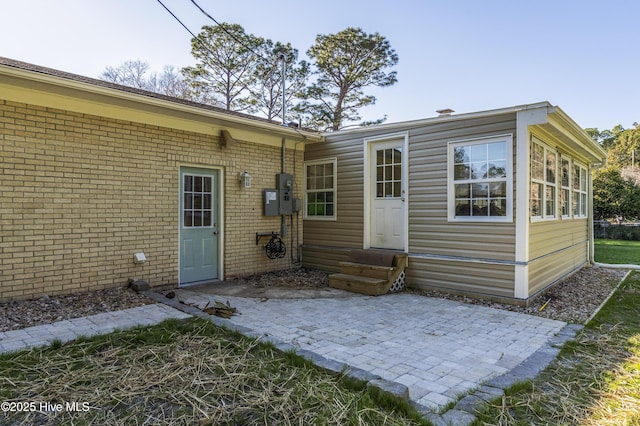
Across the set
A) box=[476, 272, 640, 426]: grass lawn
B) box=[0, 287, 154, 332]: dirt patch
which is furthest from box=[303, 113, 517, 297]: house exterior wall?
box=[0, 287, 154, 332]: dirt patch

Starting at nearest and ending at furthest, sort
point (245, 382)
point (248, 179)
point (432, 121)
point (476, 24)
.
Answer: point (245, 382)
point (432, 121)
point (248, 179)
point (476, 24)

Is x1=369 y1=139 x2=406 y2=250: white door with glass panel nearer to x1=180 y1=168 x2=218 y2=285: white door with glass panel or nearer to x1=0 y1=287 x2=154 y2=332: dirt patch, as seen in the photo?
x1=180 y1=168 x2=218 y2=285: white door with glass panel

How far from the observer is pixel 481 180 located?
5.72 meters

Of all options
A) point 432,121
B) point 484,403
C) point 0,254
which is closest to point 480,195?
point 432,121

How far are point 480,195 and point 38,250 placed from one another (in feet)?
20.5

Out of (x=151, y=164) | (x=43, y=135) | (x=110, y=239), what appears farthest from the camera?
(x=151, y=164)

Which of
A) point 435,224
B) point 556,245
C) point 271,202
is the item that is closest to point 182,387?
point 435,224

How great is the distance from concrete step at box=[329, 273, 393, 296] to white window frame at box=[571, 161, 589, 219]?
5.16m

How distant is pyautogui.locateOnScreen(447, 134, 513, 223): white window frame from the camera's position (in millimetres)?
5441

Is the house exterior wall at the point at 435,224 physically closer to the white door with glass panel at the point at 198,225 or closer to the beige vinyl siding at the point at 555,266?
the beige vinyl siding at the point at 555,266

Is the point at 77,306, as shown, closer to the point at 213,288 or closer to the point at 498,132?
the point at 213,288

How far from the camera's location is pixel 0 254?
14.6 feet

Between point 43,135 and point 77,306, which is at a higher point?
point 43,135

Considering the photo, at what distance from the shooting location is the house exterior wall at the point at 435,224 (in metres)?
5.56
